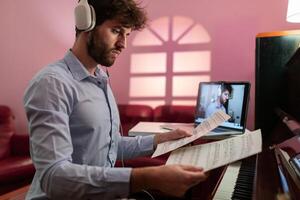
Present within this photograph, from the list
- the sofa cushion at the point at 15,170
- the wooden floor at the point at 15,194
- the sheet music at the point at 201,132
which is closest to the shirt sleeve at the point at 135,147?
the sheet music at the point at 201,132

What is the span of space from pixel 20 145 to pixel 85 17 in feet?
6.45

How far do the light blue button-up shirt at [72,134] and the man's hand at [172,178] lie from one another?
0.05 metres

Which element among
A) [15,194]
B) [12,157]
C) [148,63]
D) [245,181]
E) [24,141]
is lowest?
[15,194]

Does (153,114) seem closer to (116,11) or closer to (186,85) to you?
(186,85)

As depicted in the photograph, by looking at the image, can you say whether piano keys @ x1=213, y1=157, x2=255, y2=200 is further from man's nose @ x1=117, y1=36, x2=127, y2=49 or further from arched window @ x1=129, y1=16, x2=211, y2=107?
arched window @ x1=129, y1=16, x2=211, y2=107

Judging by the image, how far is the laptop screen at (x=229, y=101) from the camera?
4.65 feet

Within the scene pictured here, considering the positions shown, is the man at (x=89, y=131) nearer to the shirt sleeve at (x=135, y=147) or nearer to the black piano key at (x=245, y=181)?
the shirt sleeve at (x=135, y=147)

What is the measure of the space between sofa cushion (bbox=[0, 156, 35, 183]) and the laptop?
52.8 inches

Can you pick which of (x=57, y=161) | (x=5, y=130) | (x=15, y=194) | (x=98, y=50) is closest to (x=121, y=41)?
(x=98, y=50)

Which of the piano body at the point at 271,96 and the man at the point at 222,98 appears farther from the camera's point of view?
the man at the point at 222,98

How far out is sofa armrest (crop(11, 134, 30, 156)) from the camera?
8.11 ft

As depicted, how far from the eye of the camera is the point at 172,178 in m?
0.58

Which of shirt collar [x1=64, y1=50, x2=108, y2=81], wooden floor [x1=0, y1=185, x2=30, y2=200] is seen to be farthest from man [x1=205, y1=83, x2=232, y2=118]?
wooden floor [x1=0, y1=185, x2=30, y2=200]

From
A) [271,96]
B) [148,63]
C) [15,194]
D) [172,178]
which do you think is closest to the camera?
[172,178]
